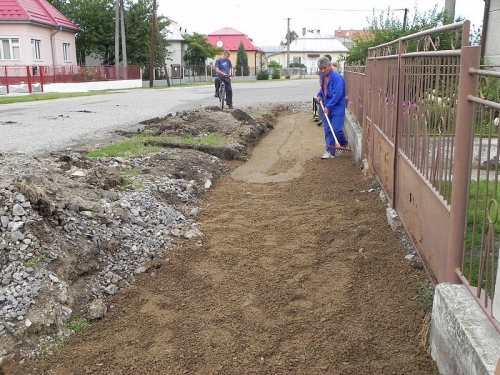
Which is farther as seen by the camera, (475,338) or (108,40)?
(108,40)

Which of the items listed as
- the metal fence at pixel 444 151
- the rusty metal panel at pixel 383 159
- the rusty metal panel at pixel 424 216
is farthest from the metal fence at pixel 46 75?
the rusty metal panel at pixel 424 216

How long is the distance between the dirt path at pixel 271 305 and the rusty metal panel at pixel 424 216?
27 centimetres

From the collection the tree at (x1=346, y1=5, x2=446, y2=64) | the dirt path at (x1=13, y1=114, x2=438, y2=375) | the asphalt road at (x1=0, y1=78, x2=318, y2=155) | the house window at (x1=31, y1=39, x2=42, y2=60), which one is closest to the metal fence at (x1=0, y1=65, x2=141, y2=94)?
the house window at (x1=31, y1=39, x2=42, y2=60)

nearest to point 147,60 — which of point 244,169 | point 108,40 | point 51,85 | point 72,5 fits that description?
point 108,40

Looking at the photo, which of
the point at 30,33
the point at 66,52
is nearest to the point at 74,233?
the point at 30,33

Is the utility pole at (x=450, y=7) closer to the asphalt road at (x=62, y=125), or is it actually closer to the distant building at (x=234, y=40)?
the asphalt road at (x=62, y=125)

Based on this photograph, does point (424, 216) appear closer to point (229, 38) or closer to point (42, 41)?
point (42, 41)

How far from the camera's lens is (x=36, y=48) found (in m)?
33.6

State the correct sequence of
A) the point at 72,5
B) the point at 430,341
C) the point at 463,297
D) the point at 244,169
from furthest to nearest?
the point at 72,5 → the point at 244,169 → the point at 430,341 → the point at 463,297

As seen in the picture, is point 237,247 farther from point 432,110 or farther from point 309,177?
point 309,177

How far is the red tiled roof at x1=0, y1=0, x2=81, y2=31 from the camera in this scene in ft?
103

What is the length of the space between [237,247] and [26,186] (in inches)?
75.5

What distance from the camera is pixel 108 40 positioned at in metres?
44.6

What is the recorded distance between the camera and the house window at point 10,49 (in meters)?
32.1
